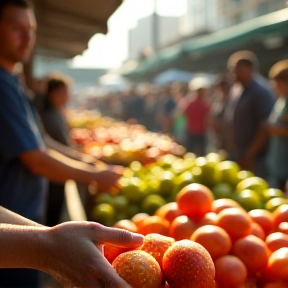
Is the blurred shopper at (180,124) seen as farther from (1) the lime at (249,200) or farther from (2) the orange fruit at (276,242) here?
(2) the orange fruit at (276,242)

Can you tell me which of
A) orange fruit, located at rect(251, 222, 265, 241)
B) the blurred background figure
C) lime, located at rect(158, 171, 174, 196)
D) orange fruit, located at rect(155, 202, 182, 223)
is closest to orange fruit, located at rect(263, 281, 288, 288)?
orange fruit, located at rect(251, 222, 265, 241)

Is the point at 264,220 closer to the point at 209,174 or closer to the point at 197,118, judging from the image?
the point at 209,174

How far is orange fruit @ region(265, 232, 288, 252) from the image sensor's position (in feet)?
5.62

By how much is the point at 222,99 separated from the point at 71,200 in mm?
5401

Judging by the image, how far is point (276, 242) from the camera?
1.73 meters

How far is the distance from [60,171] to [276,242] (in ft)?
4.86

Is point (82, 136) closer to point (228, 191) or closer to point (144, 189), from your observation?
point (144, 189)

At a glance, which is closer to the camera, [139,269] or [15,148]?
[139,269]

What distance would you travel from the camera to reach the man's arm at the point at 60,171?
258 centimetres

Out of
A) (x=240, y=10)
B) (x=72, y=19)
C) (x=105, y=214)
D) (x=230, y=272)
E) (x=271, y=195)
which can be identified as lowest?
(x=105, y=214)

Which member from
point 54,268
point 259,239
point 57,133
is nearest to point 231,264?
point 259,239

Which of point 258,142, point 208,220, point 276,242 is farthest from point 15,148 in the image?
point 258,142

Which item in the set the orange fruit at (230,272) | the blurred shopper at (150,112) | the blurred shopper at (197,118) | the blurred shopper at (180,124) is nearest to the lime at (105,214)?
the orange fruit at (230,272)

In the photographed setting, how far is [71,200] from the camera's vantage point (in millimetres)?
3689
